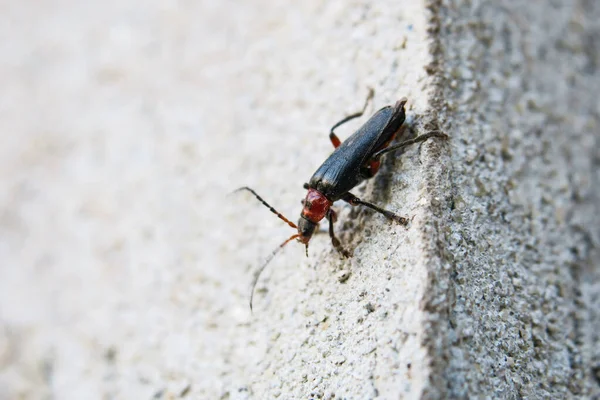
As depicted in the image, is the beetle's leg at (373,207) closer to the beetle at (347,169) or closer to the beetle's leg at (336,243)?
the beetle at (347,169)

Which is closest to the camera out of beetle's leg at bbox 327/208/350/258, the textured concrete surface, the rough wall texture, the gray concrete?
the rough wall texture

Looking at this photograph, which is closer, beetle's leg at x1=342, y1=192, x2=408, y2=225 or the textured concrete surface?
beetle's leg at x1=342, y1=192, x2=408, y2=225

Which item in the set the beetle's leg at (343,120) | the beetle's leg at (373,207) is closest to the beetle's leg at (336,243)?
the beetle's leg at (373,207)

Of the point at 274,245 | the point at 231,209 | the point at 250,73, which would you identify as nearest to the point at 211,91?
the point at 250,73

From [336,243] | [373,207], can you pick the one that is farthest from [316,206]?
[373,207]

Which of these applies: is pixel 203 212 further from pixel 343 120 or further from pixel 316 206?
pixel 343 120

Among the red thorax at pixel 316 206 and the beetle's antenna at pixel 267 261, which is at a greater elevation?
the red thorax at pixel 316 206

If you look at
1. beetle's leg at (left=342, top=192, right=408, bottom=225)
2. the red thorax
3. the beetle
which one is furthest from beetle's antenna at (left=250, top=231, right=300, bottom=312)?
beetle's leg at (left=342, top=192, right=408, bottom=225)

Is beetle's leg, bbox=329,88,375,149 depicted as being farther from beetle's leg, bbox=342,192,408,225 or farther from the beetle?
beetle's leg, bbox=342,192,408,225
